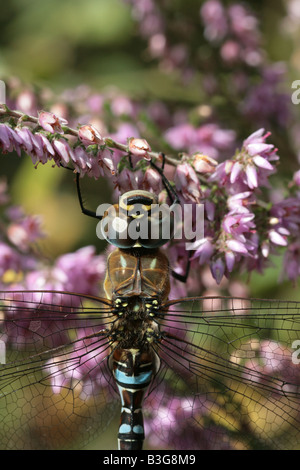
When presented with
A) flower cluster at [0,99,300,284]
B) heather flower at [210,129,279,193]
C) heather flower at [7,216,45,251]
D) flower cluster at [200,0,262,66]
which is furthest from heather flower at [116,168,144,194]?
flower cluster at [200,0,262,66]

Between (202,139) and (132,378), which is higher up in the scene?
(202,139)

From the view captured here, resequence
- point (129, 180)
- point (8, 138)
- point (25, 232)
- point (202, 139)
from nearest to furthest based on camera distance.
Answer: point (8, 138)
point (129, 180)
point (25, 232)
point (202, 139)

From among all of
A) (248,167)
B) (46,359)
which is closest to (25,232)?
(46,359)

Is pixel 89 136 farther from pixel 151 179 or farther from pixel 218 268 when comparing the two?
pixel 218 268

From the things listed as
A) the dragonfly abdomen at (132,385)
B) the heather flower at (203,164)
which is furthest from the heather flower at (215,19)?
the dragonfly abdomen at (132,385)

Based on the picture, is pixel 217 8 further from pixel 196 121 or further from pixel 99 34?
pixel 99 34

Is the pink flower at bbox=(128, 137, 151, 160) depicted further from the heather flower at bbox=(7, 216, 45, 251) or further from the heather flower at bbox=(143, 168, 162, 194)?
the heather flower at bbox=(7, 216, 45, 251)
